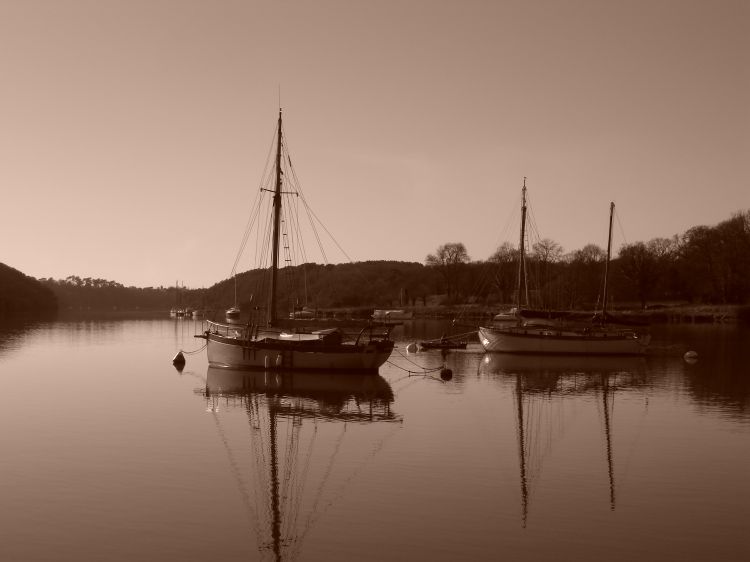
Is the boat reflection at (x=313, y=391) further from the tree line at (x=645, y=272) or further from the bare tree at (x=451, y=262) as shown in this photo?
the bare tree at (x=451, y=262)

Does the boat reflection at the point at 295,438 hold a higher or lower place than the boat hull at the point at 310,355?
lower

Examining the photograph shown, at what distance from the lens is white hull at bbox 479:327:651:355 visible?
6247 cm

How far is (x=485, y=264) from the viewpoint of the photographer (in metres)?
172

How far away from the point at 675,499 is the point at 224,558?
12.0 m

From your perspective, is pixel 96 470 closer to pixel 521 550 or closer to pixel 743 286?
pixel 521 550

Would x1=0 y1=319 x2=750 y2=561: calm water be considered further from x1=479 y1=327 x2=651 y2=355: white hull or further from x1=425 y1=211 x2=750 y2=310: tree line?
x1=425 y1=211 x2=750 y2=310: tree line

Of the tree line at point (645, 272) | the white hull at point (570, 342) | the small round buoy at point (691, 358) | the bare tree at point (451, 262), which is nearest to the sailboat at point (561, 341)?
the white hull at point (570, 342)

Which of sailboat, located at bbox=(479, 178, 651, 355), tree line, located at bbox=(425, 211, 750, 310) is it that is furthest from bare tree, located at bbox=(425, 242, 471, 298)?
sailboat, located at bbox=(479, 178, 651, 355)

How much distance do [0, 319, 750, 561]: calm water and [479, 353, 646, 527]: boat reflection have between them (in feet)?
0.62

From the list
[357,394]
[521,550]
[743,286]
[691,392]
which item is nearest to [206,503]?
[521,550]

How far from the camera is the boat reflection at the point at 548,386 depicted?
80.2 feet

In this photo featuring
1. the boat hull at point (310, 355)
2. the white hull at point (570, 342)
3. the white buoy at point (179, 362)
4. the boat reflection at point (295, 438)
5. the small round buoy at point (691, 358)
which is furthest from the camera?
the white hull at point (570, 342)

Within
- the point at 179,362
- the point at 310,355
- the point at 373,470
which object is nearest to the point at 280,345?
the point at 310,355

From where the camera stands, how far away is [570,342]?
6238cm
